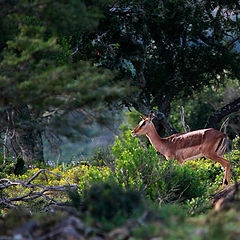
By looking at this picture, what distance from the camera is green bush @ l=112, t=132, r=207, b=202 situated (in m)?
8.29

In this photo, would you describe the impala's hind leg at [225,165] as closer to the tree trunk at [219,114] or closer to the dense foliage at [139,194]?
the dense foliage at [139,194]

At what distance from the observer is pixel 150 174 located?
8781 mm

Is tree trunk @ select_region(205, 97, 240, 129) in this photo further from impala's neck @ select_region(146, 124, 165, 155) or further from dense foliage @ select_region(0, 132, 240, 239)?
impala's neck @ select_region(146, 124, 165, 155)

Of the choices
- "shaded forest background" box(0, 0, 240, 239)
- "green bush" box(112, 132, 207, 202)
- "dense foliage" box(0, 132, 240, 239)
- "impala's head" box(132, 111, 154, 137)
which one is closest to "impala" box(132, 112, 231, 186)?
"impala's head" box(132, 111, 154, 137)

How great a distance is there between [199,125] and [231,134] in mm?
2836

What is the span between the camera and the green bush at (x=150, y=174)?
27.2ft

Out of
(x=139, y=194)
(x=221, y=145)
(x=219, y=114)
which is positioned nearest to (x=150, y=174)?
(x=221, y=145)

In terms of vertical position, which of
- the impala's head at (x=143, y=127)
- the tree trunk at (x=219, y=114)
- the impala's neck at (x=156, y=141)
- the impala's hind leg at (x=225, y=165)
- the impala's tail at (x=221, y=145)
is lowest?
the tree trunk at (x=219, y=114)

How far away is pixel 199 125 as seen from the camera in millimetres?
33906

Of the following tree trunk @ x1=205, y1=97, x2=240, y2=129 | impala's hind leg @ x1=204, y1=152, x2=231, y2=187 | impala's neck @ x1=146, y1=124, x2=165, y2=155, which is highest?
impala's neck @ x1=146, y1=124, x2=165, y2=155

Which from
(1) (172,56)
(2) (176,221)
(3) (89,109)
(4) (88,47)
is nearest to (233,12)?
(1) (172,56)

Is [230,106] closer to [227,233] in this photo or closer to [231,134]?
[231,134]

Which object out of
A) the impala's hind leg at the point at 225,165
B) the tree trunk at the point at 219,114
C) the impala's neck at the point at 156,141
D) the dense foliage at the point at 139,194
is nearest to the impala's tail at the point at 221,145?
the impala's hind leg at the point at 225,165

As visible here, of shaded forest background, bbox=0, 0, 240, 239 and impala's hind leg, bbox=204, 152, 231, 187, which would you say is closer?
Answer: shaded forest background, bbox=0, 0, 240, 239
